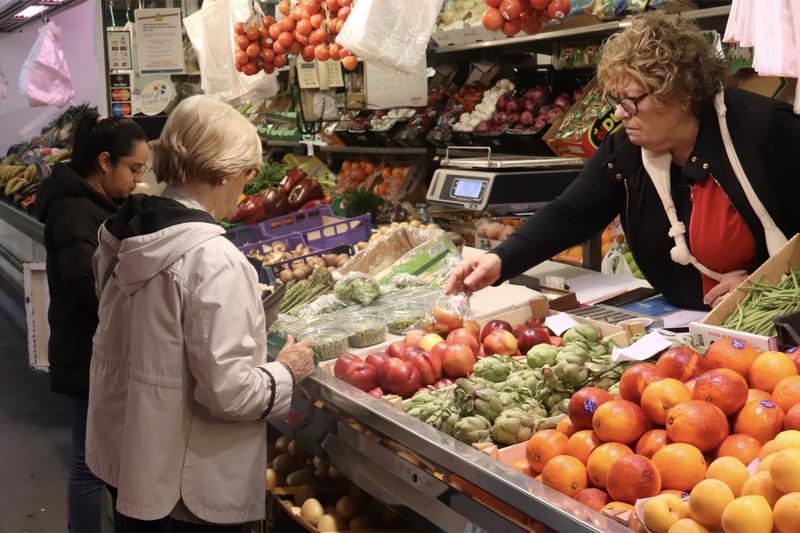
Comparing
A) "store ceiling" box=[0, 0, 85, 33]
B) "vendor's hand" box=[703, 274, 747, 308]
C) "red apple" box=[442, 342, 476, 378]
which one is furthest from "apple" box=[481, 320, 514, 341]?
"store ceiling" box=[0, 0, 85, 33]

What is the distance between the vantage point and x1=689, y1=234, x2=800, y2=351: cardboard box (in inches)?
81.7

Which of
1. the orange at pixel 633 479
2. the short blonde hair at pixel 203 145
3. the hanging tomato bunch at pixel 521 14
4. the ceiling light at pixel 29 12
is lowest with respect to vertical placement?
the orange at pixel 633 479

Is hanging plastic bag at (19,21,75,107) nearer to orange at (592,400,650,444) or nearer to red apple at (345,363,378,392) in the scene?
red apple at (345,363,378,392)

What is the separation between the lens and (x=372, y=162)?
741 cm

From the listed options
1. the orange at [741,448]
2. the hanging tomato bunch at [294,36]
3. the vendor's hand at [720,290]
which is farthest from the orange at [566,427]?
the hanging tomato bunch at [294,36]

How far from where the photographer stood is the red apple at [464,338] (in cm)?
254

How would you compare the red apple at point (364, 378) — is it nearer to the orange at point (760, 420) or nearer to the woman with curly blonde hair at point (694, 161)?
the woman with curly blonde hair at point (694, 161)

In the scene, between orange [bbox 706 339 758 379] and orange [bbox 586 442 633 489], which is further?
orange [bbox 706 339 758 379]

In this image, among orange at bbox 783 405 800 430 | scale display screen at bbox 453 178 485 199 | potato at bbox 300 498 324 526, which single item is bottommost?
potato at bbox 300 498 324 526

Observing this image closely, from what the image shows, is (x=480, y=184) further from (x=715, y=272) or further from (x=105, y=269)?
(x=105, y=269)

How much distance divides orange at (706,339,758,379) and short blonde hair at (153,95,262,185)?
123 centimetres

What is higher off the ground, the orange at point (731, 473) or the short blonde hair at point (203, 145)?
the short blonde hair at point (203, 145)

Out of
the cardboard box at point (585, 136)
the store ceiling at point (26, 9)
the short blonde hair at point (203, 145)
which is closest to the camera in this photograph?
the short blonde hair at point (203, 145)

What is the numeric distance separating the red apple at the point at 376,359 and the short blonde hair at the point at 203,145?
0.68 m
